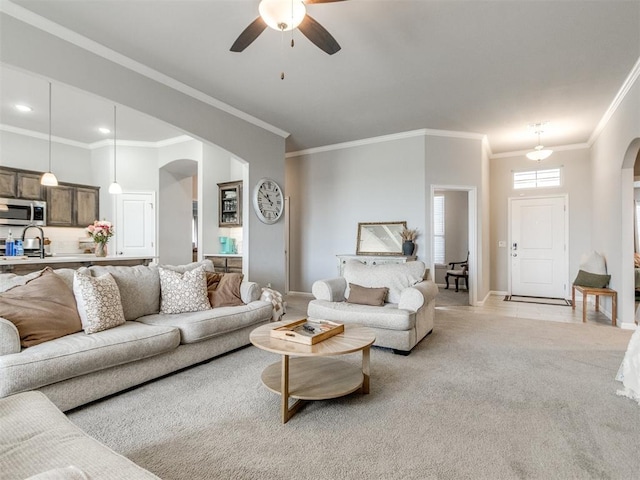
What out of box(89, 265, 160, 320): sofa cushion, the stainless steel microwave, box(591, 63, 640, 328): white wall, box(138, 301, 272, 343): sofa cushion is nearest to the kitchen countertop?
box(89, 265, 160, 320): sofa cushion

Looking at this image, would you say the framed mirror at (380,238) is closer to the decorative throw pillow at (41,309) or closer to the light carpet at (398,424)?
the light carpet at (398,424)

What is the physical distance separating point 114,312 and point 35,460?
1759 millimetres

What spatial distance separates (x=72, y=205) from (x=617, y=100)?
28.5 feet

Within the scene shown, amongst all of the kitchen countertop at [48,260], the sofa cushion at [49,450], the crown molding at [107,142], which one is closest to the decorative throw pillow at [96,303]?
the sofa cushion at [49,450]

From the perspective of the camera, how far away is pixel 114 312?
2.67 m

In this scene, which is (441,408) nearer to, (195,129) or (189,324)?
(189,324)

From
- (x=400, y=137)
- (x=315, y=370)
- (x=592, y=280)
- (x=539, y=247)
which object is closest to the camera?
(x=315, y=370)

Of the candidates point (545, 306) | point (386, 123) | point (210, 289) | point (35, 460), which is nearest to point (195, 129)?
point (210, 289)

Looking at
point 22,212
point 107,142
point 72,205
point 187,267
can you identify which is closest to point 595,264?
point 187,267

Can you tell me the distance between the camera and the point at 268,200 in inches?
205

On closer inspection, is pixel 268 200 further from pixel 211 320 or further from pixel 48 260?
pixel 48 260

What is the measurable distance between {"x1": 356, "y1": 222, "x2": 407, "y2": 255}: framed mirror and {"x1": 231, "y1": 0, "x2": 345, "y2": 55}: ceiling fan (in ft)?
12.4

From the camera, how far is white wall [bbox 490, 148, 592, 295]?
6.35m

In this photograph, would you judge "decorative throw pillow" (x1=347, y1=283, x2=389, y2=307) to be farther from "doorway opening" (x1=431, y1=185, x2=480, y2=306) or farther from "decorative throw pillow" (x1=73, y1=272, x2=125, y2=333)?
"doorway opening" (x1=431, y1=185, x2=480, y2=306)
